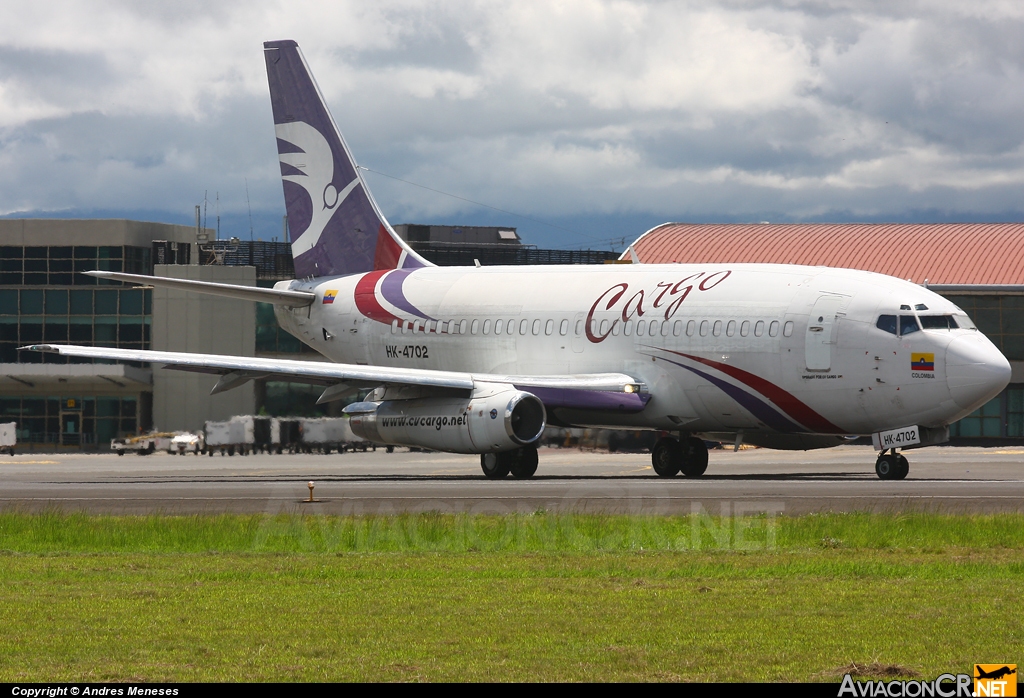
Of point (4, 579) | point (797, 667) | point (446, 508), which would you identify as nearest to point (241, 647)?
point (797, 667)

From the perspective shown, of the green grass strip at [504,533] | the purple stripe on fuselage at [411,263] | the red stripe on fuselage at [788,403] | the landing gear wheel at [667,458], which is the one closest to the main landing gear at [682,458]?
the landing gear wheel at [667,458]

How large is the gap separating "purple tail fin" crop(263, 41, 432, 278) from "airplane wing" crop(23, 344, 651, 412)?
8.72m

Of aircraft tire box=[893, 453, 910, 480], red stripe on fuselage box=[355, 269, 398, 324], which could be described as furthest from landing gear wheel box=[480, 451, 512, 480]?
aircraft tire box=[893, 453, 910, 480]

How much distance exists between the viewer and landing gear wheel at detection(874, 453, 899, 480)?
99.8ft

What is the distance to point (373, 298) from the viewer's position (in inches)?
1572

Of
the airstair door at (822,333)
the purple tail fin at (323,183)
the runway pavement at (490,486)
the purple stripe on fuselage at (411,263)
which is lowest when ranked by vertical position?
the runway pavement at (490,486)

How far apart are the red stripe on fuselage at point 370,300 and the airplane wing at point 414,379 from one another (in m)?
5.93

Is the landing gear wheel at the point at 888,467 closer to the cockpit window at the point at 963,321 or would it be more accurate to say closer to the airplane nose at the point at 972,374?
the airplane nose at the point at 972,374

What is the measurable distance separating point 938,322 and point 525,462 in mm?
10209

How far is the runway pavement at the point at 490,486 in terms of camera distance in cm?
2284

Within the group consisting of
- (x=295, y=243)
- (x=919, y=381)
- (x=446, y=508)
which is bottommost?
(x=446, y=508)

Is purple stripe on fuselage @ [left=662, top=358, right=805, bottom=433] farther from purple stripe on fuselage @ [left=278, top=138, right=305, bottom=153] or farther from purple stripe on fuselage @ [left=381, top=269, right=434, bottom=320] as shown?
purple stripe on fuselage @ [left=278, top=138, right=305, bottom=153]

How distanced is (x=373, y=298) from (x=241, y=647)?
29.8 meters

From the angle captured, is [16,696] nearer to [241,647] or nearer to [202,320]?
[241,647]
